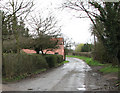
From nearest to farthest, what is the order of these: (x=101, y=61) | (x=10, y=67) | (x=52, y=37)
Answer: (x=10, y=67)
(x=52, y=37)
(x=101, y=61)

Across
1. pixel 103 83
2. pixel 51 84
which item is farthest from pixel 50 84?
pixel 103 83

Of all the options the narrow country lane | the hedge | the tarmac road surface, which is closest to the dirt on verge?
the narrow country lane

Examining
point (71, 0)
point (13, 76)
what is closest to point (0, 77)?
point (13, 76)

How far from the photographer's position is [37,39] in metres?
21.1

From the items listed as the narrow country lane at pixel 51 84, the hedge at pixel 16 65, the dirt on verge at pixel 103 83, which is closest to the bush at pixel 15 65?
the hedge at pixel 16 65

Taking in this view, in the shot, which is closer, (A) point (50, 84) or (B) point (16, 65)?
(A) point (50, 84)

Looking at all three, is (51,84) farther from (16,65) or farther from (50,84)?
(16,65)

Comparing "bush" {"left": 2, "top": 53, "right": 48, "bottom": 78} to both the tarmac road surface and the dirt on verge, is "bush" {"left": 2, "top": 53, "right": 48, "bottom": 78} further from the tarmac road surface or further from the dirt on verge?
the dirt on verge

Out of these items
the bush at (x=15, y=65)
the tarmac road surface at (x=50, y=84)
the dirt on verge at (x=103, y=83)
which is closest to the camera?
the tarmac road surface at (x=50, y=84)

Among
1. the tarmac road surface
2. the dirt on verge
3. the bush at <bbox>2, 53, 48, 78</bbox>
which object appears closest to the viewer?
the tarmac road surface

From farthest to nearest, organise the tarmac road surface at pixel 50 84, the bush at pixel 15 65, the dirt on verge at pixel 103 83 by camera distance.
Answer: the bush at pixel 15 65, the dirt on verge at pixel 103 83, the tarmac road surface at pixel 50 84

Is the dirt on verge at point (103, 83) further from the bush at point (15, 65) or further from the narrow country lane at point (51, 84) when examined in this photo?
the bush at point (15, 65)

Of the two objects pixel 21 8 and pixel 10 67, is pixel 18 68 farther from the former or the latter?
pixel 21 8

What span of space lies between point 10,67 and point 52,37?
39.8 feet
